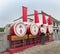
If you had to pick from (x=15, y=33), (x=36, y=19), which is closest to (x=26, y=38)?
(x=15, y=33)

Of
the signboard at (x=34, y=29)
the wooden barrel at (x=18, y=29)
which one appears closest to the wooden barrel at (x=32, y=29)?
the signboard at (x=34, y=29)

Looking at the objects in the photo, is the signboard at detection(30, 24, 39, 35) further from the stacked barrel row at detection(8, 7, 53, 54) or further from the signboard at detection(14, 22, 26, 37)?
the signboard at detection(14, 22, 26, 37)

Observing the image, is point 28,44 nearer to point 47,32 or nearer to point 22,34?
point 22,34

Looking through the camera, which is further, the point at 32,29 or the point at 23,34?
the point at 32,29

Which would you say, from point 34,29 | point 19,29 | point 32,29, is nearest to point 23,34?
point 19,29

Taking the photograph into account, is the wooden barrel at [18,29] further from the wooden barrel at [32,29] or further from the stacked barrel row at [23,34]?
the wooden barrel at [32,29]

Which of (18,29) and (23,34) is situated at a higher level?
(18,29)

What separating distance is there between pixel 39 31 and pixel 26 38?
5.69ft

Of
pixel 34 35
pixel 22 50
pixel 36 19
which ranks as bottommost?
pixel 22 50

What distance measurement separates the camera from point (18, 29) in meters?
10.5

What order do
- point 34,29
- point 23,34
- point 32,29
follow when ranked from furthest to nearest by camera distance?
point 34,29 → point 32,29 → point 23,34

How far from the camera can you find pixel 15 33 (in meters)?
10.4

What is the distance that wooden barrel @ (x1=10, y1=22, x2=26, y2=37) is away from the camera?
10.3 m

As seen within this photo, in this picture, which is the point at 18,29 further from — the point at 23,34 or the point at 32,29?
the point at 32,29
